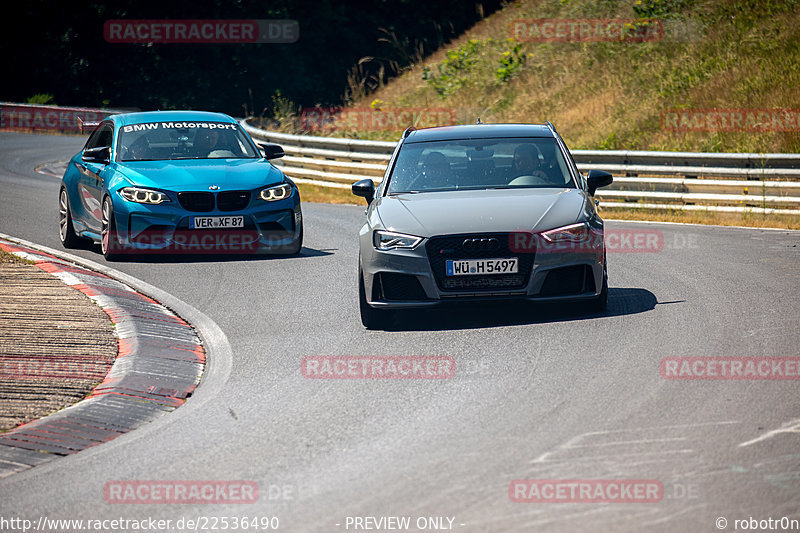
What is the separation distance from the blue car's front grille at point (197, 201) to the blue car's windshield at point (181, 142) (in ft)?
4.16

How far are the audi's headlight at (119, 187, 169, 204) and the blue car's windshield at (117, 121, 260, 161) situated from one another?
1037mm

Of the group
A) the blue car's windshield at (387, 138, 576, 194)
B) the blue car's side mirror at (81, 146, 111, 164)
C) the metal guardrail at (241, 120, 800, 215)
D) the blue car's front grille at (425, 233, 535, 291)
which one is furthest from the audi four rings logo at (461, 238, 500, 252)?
the metal guardrail at (241, 120, 800, 215)

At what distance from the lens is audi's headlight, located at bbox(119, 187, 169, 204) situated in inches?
510

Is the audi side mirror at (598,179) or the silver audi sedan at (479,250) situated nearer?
the silver audi sedan at (479,250)

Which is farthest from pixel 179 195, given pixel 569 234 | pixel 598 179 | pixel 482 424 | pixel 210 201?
pixel 482 424

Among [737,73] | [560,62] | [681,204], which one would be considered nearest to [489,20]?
[560,62]

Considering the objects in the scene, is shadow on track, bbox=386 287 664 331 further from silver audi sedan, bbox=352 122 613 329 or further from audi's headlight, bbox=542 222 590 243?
audi's headlight, bbox=542 222 590 243

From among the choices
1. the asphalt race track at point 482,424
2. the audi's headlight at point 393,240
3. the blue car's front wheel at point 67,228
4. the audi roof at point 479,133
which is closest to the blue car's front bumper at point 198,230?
the blue car's front wheel at point 67,228

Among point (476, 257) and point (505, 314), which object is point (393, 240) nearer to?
point (476, 257)

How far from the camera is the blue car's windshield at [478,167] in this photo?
1018 cm

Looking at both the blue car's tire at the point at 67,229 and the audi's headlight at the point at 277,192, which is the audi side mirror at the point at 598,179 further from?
the blue car's tire at the point at 67,229

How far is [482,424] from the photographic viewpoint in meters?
6.24

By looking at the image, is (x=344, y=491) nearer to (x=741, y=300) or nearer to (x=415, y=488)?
(x=415, y=488)

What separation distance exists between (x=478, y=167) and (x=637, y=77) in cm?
1916
